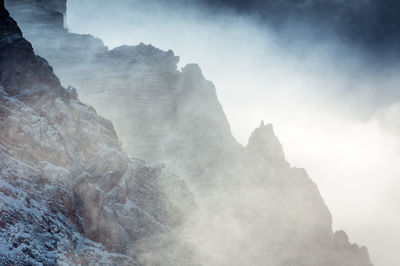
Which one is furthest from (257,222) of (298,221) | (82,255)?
(82,255)

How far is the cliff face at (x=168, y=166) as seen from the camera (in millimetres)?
71562

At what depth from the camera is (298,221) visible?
12862 centimetres

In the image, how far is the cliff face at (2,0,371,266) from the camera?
7156 centimetres

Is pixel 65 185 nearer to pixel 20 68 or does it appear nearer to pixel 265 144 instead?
pixel 20 68

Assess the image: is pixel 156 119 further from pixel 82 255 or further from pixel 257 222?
pixel 82 255

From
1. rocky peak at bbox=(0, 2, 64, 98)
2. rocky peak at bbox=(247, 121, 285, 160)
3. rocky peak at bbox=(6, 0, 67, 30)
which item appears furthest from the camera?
rocky peak at bbox=(6, 0, 67, 30)

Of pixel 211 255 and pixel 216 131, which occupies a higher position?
pixel 216 131

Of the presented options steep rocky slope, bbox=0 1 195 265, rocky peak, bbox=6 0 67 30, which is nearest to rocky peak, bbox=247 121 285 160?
steep rocky slope, bbox=0 1 195 265

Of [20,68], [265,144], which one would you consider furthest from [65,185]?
[265,144]

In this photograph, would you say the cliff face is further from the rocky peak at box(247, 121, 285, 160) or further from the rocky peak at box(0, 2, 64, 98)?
the rocky peak at box(0, 2, 64, 98)

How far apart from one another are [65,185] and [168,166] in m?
73.8

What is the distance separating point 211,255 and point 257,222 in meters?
33.2

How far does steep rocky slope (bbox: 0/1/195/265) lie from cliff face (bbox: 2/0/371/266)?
341 mm

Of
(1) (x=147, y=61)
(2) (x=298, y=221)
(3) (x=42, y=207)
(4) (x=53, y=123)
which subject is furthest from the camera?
(1) (x=147, y=61)
